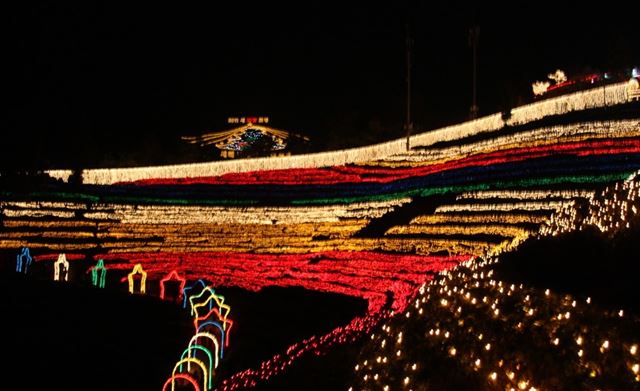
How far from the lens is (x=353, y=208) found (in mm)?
29922

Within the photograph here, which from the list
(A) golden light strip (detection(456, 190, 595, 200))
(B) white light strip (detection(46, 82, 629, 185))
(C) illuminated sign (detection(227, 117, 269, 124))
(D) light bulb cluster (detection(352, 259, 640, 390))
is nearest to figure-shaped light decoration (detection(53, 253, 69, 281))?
(A) golden light strip (detection(456, 190, 595, 200))

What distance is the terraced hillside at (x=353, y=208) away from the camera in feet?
68.4

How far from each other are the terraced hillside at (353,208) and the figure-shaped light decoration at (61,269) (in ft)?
1.55

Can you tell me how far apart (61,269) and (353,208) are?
11.4 metres

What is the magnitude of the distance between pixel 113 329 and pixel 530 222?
12497 mm

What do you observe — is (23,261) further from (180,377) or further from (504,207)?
(504,207)

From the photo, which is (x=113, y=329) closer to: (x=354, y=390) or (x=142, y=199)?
(x=354, y=390)

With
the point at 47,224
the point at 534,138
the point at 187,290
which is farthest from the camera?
the point at 534,138

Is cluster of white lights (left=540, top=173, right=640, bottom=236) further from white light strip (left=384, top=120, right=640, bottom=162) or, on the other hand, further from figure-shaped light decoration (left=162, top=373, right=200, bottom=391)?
white light strip (left=384, top=120, right=640, bottom=162)

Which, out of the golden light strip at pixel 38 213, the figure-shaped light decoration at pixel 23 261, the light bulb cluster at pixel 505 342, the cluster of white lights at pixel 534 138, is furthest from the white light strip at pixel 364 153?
the light bulb cluster at pixel 505 342

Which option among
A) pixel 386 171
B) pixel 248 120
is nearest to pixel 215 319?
pixel 386 171

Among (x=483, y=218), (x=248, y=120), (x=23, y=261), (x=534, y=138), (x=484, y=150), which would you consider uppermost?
(x=248, y=120)

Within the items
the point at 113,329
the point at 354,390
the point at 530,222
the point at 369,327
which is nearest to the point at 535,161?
the point at 530,222

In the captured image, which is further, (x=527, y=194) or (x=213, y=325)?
(x=527, y=194)
